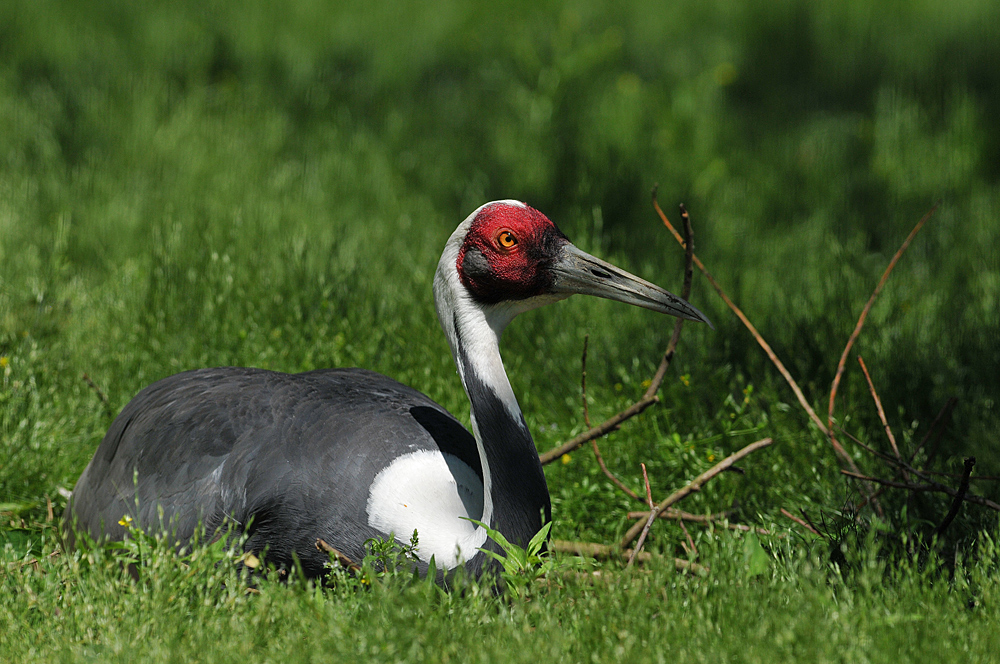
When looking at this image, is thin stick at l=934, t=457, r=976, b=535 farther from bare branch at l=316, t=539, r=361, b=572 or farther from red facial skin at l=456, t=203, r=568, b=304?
bare branch at l=316, t=539, r=361, b=572

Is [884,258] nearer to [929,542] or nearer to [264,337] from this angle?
[929,542]

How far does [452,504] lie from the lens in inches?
122

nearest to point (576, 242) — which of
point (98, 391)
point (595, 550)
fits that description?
point (595, 550)

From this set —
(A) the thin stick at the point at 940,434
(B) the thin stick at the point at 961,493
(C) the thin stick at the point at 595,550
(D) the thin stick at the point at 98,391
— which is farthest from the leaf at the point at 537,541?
(D) the thin stick at the point at 98,391

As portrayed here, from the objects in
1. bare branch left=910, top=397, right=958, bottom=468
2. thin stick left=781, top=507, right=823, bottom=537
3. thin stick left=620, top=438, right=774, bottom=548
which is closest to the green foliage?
thin stick left=620, top=438, right=774, bottom=548

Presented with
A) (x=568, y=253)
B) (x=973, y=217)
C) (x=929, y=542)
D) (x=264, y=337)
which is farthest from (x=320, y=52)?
(x=929, y=542)

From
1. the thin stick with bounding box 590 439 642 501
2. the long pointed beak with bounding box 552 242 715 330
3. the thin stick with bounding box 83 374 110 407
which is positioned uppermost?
the long pointed beak with bounding box 552 242 715 330

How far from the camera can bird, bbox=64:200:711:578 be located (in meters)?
2.98

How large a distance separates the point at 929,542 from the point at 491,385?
151 centimetres

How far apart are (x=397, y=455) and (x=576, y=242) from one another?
2.40 m

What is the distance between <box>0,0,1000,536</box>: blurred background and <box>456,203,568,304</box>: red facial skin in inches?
42.2

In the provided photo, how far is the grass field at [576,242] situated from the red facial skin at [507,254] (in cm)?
84

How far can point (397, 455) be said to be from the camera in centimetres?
311

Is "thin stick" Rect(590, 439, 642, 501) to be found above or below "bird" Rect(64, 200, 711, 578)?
below
